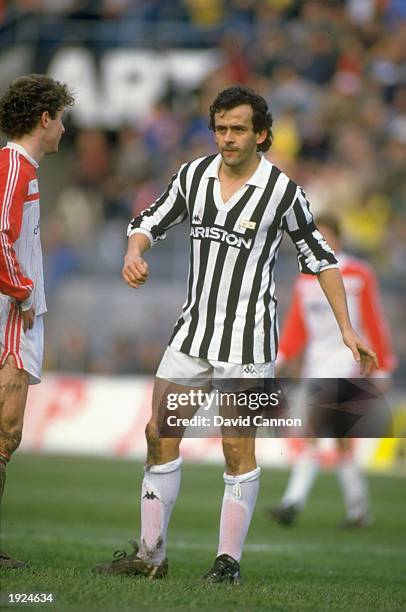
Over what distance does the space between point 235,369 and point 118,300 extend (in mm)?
10908

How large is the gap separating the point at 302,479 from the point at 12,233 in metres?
5.40

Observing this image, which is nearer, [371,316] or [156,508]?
[156,508]

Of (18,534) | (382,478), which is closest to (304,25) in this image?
(382,478)

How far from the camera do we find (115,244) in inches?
687

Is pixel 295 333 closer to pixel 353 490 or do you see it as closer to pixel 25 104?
pixel 353 490

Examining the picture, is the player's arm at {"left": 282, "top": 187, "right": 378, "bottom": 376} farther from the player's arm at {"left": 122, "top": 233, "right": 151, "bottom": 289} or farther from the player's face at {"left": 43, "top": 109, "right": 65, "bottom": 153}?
the player's face at {"left": 43, "top": 109, "right": 65, "bottom": 153}

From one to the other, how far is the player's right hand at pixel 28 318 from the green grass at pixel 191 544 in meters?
1.19

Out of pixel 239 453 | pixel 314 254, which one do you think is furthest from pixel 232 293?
pixel 239 453

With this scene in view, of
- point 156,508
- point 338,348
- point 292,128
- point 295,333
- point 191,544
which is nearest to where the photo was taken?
point 156,508

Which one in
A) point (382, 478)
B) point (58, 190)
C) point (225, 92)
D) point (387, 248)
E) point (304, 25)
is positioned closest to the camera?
point (225, 92)

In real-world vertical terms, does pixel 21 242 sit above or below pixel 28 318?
above

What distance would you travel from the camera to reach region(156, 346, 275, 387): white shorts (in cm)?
588

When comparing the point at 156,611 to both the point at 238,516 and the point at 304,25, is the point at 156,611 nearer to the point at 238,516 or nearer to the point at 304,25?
the point at 238,516

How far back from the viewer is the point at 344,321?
5.89 meters
